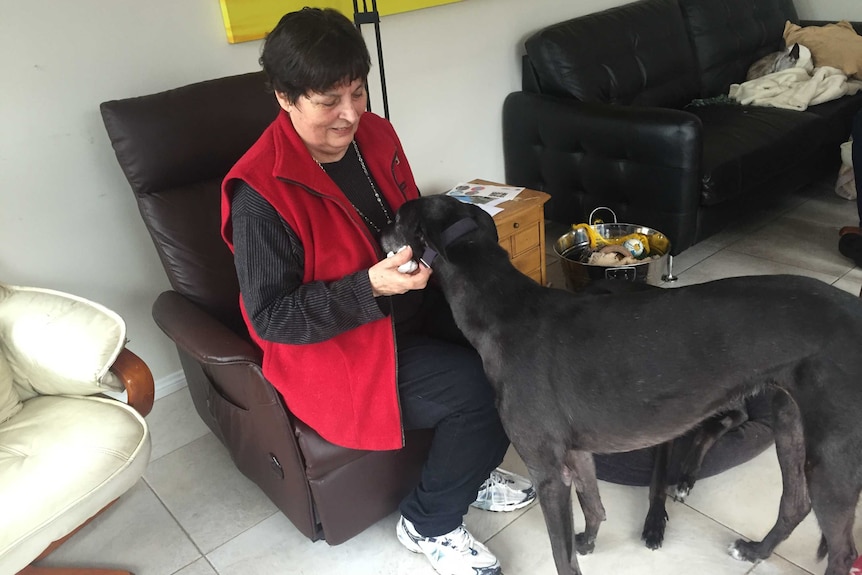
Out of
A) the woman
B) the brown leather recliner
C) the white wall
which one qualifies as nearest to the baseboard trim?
the white wall

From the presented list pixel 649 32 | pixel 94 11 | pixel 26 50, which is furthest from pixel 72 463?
pixel 649 32

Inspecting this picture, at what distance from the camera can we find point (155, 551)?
1.84m

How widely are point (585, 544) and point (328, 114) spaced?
1.17m

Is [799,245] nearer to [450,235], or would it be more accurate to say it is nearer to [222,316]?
[450,235]

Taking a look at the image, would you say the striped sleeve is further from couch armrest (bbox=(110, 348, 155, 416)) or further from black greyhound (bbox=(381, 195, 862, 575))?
couch armrest (bbox=(110, 348, 155, 416))

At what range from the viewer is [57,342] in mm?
1646

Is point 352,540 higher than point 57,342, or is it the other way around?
point 57,342

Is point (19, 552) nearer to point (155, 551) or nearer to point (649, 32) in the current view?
point (155, 551)

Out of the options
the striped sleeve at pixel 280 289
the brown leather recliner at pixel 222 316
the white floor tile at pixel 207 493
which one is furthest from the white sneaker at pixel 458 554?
the striped sleeve at pixel 280 289

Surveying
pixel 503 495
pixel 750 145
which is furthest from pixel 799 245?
pixel 503 495

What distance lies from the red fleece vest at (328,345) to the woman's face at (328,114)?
0.12ft

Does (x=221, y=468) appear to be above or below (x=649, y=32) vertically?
below

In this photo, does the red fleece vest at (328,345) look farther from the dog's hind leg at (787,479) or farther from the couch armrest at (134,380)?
the dog's hind leg at (787,479)

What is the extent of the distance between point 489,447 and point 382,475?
276 mm
